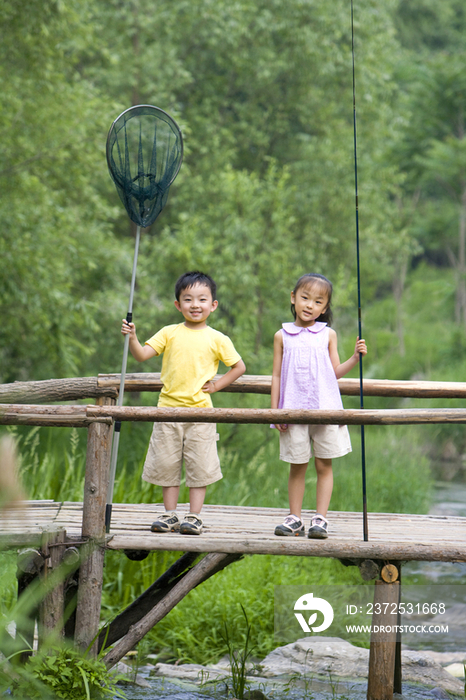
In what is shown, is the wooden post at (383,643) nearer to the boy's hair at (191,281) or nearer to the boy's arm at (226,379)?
the boy's arm at (226,379)

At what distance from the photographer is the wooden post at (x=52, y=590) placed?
3330 millimetres

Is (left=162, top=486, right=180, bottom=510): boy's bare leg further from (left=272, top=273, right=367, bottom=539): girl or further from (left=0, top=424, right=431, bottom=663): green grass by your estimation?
(left=0, top=424, right=431, bottom=663): green grass

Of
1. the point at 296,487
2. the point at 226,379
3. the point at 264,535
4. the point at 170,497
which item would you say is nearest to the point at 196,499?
the point at 170,497

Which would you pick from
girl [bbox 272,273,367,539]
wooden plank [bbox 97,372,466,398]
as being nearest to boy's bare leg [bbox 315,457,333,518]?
girl [bbox 272,273,367,539]

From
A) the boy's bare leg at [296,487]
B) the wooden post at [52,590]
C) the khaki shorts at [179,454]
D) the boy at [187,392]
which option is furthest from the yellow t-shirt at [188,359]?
the wooden post at [52,590]

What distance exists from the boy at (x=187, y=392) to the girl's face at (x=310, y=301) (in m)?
0.39

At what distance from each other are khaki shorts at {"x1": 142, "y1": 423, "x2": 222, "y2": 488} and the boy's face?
520 mm

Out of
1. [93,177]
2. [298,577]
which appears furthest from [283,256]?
[298,577]

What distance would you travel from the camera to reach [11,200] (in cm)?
795

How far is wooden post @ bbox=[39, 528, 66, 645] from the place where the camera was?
333 cm

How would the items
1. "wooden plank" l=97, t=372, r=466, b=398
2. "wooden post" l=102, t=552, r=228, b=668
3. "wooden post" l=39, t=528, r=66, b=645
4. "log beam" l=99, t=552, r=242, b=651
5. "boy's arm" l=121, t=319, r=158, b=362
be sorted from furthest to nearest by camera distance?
"wooden plank" l=97, t=372, r=466, b=398 < "log beam" l=99, t=552, r=242, b=651 < "boy's arm" l=121, t=319, r=158, b=362 < "wooden post" l=102, t=552, r=228, b=668 < "wooden post" l=39, t=528, r=66, b=645

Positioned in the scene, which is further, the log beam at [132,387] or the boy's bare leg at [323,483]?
the log beam at [132,387]

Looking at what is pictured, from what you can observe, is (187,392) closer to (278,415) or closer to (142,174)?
(278,415)

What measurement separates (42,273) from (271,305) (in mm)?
3377
